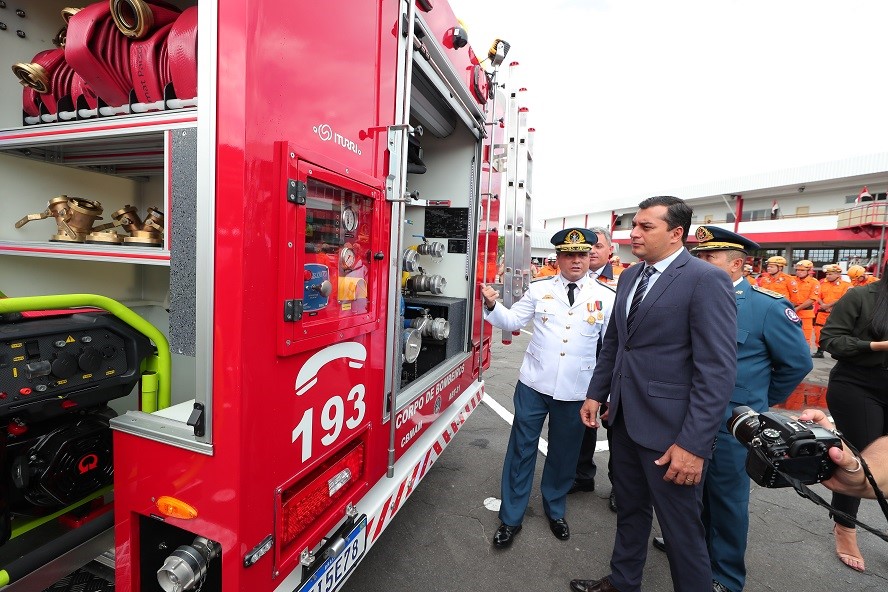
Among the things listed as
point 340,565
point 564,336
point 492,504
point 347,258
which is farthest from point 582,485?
point 347,258

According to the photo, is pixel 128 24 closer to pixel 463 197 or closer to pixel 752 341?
pixel 463 197

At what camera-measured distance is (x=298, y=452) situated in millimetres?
1360

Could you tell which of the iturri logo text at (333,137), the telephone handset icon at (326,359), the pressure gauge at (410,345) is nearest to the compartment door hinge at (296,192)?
the iturri logo text at (333,137)

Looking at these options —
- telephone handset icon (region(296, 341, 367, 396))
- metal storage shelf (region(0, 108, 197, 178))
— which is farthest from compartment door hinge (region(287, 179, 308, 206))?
telephone handset icon (region(296, 341, 367, 396))

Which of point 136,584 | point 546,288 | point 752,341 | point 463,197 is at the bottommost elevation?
point 136,584

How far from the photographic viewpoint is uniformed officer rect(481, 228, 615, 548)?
270 cm

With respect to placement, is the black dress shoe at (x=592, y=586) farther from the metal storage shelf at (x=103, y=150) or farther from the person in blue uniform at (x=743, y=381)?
the metal storage shelf at (x=103, y=150)

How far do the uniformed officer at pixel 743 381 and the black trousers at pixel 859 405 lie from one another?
0.64 metres

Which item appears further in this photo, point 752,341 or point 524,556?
point 524,556

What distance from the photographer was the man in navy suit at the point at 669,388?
1.77 m

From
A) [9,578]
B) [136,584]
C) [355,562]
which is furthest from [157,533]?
[355,562]

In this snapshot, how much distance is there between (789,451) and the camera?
1.18m

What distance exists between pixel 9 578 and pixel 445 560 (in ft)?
6.22

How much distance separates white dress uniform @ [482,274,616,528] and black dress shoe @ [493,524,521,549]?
26 mm
